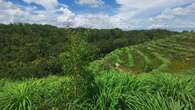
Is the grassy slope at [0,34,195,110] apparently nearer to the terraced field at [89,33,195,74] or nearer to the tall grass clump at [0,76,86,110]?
the tall grass clump at [0,76,86,110]

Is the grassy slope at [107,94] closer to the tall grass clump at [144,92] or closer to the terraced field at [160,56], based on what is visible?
the tall grass clump at [144,92]

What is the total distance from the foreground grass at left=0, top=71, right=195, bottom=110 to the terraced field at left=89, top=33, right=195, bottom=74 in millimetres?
50996

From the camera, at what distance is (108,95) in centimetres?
708

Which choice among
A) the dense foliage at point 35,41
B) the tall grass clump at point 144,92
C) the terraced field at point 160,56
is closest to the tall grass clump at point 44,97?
the tall grass clump at point 144,92

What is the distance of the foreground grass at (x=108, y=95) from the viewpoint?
7012mm

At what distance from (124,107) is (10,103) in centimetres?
213

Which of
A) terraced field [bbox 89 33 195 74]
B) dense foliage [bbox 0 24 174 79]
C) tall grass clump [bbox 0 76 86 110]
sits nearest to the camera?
tall grass clump [bbox 0 76 86 110]

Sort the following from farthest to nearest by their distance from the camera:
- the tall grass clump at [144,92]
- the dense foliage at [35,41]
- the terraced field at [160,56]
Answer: the dense foliage at [35,41] < the terraced field at [160,56] < the tall grass clump at [144,92]

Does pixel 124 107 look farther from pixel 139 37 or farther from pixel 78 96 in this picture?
pixel 139 37

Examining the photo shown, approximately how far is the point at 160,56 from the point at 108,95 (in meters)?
64.5

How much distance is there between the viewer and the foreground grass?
7.01m

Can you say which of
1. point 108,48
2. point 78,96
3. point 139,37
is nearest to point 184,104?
point 78,96

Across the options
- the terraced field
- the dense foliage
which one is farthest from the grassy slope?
the dense foliage

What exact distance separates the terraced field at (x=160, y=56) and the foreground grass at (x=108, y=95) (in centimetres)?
5100
